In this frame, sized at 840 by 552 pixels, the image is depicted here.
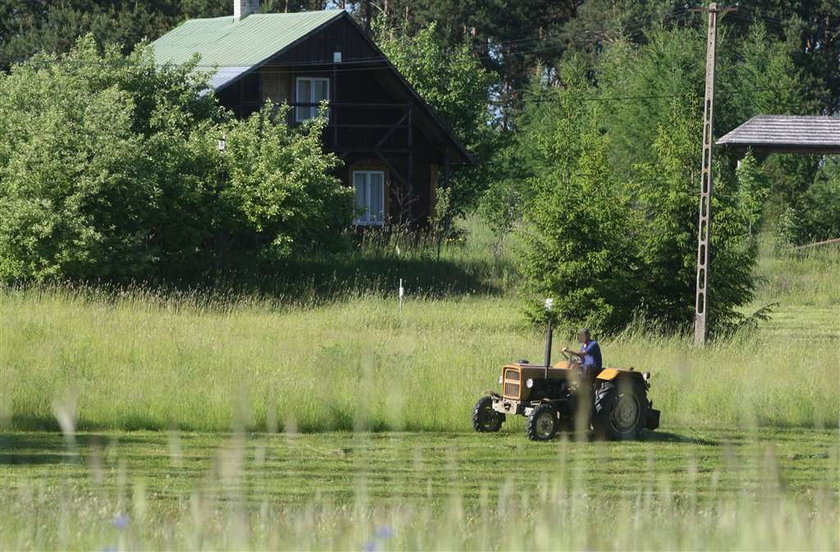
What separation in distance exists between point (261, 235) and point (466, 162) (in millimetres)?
13766

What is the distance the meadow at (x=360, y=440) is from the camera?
246 inches

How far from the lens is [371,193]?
4384cm

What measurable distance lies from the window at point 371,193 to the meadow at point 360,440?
15.3 m

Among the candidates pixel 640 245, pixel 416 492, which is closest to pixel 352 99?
pixel 640 245

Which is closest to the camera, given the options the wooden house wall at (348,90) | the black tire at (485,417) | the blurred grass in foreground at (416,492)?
the blurred grass in foreground at (416,492)

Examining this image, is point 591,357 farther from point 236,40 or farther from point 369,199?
point 236,40

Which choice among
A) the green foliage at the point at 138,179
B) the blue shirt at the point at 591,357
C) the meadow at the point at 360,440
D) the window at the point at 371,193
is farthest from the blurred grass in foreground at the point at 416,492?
the window at the point at 371,193

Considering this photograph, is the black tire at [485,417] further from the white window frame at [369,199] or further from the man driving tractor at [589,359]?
the white window frame at [369,199]

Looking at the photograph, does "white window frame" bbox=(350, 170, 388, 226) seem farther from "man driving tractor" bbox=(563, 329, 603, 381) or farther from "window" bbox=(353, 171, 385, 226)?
"man driving tractor" bbox=(563, 329, 603, 381)

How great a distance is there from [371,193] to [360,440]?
28.9m

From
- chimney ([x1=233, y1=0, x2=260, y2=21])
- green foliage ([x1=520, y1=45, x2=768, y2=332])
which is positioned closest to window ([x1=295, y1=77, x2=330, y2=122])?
chimney ([x1=233, y1=0, x2=260, y2=21])

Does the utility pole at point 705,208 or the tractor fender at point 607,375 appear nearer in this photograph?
the tractor fender at point 607,375

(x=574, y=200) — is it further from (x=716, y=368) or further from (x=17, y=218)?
(x=17, y=218)

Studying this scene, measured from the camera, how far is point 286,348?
2044 centimetres
